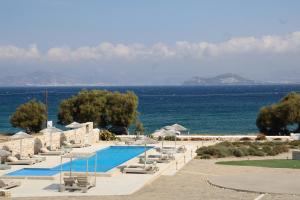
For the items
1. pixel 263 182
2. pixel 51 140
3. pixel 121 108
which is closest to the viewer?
pixel 263 182

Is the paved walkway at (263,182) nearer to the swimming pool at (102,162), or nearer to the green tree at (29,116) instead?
the swimming pool at (102,162)

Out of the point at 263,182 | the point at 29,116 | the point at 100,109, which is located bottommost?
the point at 263,182

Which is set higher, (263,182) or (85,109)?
(85,109)

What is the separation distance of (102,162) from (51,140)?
5658mm

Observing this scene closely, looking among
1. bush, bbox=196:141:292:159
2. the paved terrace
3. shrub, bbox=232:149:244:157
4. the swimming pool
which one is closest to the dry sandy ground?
the paved terrace

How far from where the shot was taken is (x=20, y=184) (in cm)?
2286

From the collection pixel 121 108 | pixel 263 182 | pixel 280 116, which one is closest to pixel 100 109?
pixel 121 108

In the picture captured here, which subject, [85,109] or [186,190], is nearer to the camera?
[186,190]

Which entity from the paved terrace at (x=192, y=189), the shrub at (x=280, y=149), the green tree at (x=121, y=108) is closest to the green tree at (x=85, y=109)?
the green tree at (x=121, y=108)

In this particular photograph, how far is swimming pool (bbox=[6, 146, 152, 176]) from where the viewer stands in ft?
86.0

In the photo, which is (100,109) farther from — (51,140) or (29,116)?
(51,140)

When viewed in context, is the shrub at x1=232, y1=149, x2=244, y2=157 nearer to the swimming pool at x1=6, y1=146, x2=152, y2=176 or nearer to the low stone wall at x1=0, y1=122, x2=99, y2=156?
the swimming pool at x1=6, y1=146, x2=152, y2=176

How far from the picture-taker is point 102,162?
101ft

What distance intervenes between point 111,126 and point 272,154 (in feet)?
77.3
